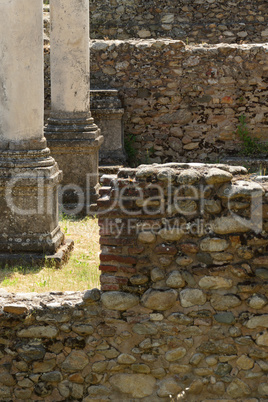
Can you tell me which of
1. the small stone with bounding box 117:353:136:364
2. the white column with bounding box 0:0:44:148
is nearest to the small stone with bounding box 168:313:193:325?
the small stone with bounding box 117:353:136:364

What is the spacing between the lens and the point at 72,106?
746 cm

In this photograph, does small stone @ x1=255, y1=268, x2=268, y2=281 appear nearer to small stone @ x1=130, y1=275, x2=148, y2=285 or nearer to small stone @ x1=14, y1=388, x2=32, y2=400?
small stone @ x1=130, y1=275, x2=148, y2=285

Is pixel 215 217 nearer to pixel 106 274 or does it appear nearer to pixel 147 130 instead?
pixel 106 274

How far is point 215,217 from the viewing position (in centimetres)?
357

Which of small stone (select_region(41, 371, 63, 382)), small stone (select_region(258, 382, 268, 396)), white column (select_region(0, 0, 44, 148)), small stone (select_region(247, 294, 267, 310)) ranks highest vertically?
white column (select_region(0, 0, 44, 148))

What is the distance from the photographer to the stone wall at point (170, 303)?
3551 mm

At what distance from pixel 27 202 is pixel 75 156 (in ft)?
7.16

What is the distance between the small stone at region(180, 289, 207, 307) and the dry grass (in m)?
1.25

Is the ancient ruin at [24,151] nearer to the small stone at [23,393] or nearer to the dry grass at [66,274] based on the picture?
the dry grass at [66,274]

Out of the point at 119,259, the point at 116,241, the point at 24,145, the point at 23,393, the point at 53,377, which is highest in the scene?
the point at 24,145

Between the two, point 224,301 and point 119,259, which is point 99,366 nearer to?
point 119,259

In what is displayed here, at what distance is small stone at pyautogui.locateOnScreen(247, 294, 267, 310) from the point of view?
3531 millimetres

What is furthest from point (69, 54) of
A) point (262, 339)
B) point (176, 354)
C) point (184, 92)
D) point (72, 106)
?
point (262, 339)

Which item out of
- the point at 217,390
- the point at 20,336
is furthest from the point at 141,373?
the point at 20,336
